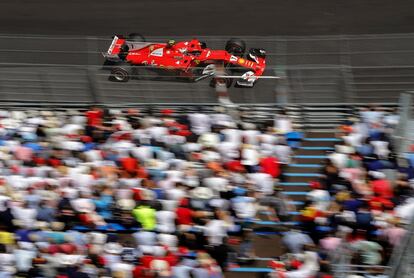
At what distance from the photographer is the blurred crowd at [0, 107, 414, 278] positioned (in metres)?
14.5

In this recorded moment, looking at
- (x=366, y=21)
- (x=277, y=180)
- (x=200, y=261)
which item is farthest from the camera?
(x=366, y=21)

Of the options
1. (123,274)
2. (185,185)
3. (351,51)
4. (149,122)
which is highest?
(351,51)

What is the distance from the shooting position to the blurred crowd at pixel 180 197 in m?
14.5

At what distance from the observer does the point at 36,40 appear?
67.3 feet

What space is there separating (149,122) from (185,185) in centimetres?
246

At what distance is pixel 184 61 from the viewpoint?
64.0ft

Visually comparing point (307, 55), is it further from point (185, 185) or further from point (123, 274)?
point (123, 274)

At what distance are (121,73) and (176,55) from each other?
1.46 metres

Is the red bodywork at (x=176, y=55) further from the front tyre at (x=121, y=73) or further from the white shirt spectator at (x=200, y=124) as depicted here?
the white shirt spectator at (x=200, y=124)

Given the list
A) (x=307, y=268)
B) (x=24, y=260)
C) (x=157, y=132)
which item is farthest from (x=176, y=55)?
(x=307, y=268)

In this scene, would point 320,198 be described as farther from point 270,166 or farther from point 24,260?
point 24,260

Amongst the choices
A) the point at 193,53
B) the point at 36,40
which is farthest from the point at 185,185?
the point at 36,40

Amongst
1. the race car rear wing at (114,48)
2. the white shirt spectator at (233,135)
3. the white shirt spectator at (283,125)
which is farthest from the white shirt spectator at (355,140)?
the race car rear wing at (114,48)

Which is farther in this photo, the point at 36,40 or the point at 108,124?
the point at 36,40
